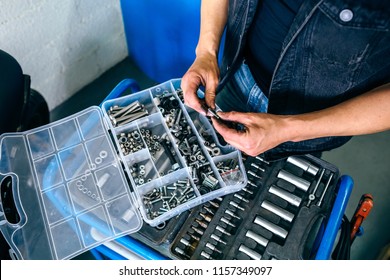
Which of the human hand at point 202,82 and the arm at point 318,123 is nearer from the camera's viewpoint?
the arm at point 318,123

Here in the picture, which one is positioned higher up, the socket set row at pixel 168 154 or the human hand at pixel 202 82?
the human hand at pixel 202 82

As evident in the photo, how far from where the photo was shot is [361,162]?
156 cm

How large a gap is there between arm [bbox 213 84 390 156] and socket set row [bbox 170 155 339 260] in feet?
0.38

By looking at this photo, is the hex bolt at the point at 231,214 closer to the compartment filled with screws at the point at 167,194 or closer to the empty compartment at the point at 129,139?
the compartment filled with screws at the point at 167,194

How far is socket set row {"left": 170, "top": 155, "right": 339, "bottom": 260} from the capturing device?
759mm

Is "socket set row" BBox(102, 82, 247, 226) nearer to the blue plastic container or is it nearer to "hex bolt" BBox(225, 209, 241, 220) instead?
"hex bolt" BBox(225, 209, 241, 220)

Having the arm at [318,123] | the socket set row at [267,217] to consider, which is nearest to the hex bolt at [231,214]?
the socket set row at [267,217]

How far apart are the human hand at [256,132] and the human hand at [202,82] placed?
10 centimetres

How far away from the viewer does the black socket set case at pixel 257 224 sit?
29.9 inches

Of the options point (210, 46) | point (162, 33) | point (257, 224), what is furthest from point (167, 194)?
point (162, 33)

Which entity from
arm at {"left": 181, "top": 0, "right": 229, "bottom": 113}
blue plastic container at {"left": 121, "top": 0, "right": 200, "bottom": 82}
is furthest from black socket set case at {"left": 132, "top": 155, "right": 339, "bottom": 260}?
blue plastic container at {"left": 121, "top": 0, "right": 200, "bottom": 82}

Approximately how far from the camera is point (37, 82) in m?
1.39
